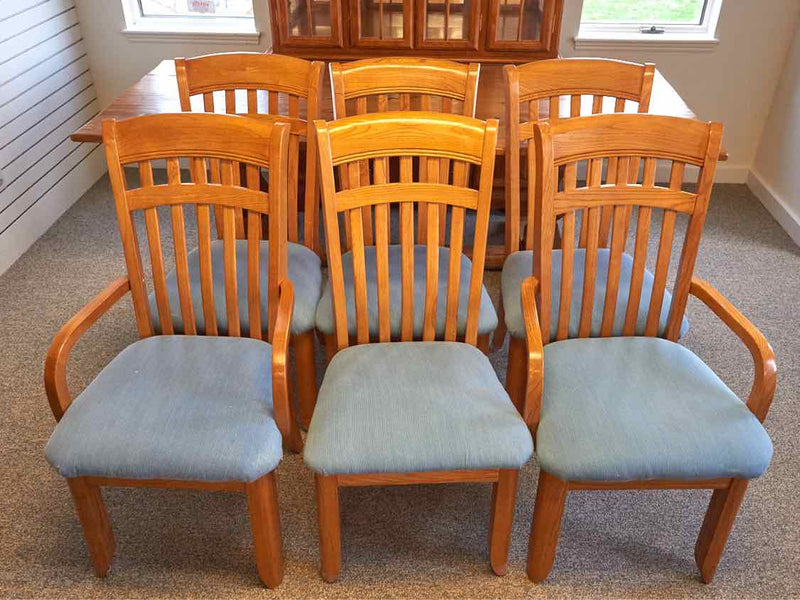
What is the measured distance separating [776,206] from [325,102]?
214cm

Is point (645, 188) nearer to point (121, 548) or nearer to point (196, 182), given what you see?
point (196, 182)

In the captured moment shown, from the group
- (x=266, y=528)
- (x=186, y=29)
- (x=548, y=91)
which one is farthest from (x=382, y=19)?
(x=266, y=528)

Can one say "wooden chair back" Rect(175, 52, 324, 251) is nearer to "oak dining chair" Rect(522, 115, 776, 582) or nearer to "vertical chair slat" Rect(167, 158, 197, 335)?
"vertical chair slat" Rect(167, 158, 197, 335)

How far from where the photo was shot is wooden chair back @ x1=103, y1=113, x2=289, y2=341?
1.49m

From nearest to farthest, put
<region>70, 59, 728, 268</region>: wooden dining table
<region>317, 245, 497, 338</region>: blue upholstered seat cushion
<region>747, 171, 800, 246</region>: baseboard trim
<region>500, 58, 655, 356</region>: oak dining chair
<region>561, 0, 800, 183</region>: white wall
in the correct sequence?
<region>317, 245, 497, 338</region>: blue upholstered seat cushion < <region>500, 58, 655, 356</region>: oak dining chair < <region>70, 59, 728, 268</region>: wooden dining table < <region>747, 171, 800, 246</region>: baseboard trim < <region>561, 0, 800, 183</region>: white wall

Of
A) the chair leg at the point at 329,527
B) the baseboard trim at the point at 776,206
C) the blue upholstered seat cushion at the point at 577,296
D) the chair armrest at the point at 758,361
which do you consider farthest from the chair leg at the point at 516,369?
the baseboard trim at the point at 776,206

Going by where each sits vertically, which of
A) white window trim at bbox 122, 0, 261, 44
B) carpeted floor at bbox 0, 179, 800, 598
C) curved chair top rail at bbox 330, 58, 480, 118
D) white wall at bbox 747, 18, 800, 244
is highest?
curved chair top rail at bbox 330, 58, 480, 118

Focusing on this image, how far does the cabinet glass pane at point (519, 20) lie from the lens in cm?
256

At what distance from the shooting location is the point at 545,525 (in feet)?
4.81

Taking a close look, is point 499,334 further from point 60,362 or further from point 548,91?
point 60,362

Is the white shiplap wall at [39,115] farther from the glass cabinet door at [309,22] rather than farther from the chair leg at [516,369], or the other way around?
the chair leg at [516,369]

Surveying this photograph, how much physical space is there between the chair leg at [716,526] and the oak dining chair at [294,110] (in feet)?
3.47

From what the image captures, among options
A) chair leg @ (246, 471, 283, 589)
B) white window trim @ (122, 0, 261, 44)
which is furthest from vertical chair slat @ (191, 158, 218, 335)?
white window trim @ (122, 0, 261, 44)

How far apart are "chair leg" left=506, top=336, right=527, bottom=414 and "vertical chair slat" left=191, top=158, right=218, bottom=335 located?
770 millimetres
